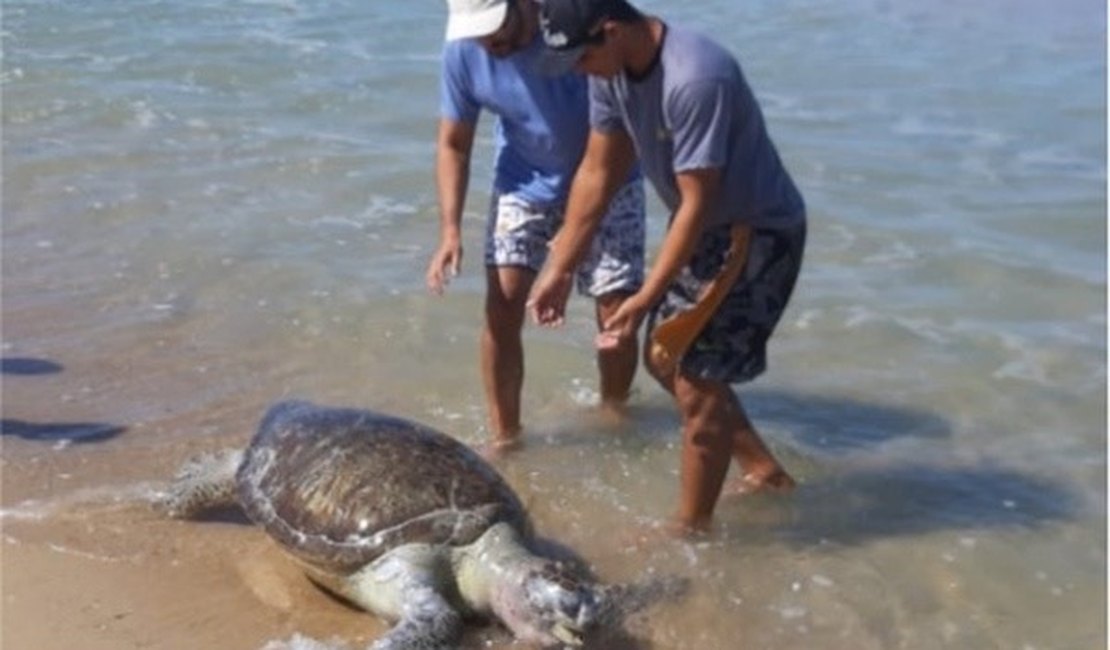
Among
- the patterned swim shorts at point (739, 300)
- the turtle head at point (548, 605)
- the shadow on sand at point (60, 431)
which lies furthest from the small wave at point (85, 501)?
the patterned swim shorts at point (739, 300)

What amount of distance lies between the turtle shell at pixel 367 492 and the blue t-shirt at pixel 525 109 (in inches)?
38.4

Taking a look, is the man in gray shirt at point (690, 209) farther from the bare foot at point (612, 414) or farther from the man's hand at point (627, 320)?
the bare foot at point (612, 414)

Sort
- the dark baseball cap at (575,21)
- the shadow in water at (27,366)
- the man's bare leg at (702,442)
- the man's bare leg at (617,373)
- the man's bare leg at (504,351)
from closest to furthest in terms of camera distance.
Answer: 1. the dark baseball cap at (575,21)
2. the man's bare leg at (702,442)
3. the man's bare leg at (504,351)
4. the man's bare leg at (617,373)
5. the shadow in water at (27,366)

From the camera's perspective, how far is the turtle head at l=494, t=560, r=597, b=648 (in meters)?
4.51

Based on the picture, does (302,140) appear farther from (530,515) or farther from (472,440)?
(530,515)

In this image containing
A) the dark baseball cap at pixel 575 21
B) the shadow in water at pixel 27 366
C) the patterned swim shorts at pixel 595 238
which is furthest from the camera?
the shadow in water at pixel 27 366

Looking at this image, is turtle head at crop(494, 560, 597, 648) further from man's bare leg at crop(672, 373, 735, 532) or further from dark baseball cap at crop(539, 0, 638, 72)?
dark baseball cap at crop(539, 0, 638, 72)

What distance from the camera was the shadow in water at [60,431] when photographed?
610 centimetres

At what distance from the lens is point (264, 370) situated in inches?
269

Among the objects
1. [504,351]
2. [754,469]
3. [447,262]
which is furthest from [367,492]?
[754,469]

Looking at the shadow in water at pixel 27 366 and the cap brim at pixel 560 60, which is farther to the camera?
the shadow in water at pixel 27 366

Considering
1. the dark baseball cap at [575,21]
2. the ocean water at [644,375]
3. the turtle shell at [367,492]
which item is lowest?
the ocean water at [644,375]

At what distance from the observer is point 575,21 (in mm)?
4395

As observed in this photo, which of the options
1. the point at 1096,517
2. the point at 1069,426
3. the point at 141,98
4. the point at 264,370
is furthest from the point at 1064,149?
the point at 141,98
